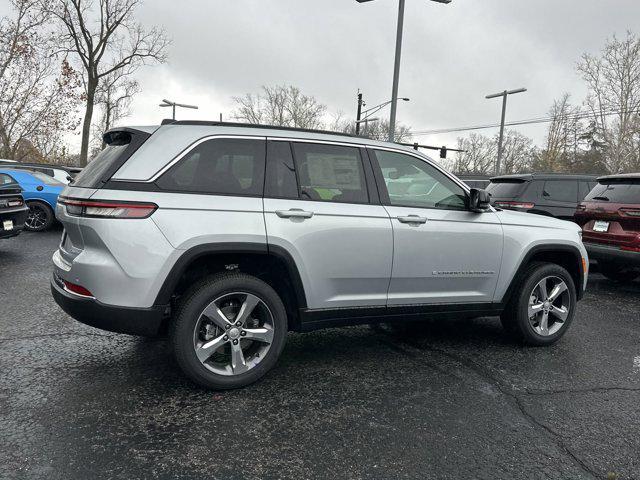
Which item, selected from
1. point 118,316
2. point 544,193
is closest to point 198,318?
point 118,316

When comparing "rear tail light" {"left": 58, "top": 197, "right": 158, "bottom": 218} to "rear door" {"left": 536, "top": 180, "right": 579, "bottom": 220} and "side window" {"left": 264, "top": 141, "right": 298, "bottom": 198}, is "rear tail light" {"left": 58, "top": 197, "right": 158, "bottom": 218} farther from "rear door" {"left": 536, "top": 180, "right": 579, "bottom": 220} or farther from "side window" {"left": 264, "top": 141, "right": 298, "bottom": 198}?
"rear door" {"left": 536, "top": 180, "right": 579, "bottom": 220}

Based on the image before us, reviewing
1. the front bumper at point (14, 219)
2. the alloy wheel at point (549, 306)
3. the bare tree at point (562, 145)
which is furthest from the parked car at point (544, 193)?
the bare tree at point (562, 145)

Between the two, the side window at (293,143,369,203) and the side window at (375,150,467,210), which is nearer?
the side window at (293,143,369,203)

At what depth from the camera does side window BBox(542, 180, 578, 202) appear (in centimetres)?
911

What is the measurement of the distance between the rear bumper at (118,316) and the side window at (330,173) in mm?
1302

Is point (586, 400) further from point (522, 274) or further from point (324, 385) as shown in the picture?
point (324, 385)

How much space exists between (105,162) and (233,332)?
144 centimetres

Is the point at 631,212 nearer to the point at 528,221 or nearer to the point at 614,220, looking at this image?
the point at 614,220

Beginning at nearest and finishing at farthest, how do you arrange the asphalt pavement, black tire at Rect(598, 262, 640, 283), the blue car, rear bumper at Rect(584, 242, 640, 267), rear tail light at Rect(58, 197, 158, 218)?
the asphalt pavement → rear tail light at Rect(58, 197, 158, 218) → rear bumper at Rect(584, 242, 640, 267) → black tire at Rect(598, 262, 640, 283) → the blue car

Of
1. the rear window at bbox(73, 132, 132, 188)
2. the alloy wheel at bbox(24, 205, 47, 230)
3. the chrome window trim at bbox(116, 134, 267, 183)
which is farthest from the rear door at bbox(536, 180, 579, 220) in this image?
the alloy wheel at bbox(24, 205, 47, 230)

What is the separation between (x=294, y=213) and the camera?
331cm

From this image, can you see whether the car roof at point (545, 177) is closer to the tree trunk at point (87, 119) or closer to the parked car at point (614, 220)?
the parked car at point (614, 220)

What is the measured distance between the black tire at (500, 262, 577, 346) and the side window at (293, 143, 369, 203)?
1.80m

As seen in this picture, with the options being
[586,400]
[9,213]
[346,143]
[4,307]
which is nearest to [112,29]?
[9,213]
